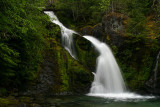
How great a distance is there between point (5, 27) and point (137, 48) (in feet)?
47.4

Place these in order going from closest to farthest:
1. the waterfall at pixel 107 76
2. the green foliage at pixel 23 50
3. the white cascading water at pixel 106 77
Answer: the green foliage at pixel 23 50 → the white cascading water at pixel 106 77 → the waterfall at pixel 107 76

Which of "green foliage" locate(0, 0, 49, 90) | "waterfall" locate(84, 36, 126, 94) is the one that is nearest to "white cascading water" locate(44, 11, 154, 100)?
"waterfall" locate(84, 36, 126, 94)

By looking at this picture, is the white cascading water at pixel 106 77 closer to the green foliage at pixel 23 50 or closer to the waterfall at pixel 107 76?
the waterfall at pixel 107 76

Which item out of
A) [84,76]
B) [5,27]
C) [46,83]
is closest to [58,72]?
[46,83]

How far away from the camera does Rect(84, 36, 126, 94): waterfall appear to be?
1468cm

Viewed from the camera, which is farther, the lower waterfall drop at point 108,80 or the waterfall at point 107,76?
the waterfall at point 107,76

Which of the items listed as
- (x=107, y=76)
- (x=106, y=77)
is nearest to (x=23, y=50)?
(x=106, y=77)

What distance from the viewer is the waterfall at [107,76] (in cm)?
1468

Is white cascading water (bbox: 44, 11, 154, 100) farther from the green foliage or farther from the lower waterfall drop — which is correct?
the green foliage

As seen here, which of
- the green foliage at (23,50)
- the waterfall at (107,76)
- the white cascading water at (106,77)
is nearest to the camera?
the green foliage at (23,50)

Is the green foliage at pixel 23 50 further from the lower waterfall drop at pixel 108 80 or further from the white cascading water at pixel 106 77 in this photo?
the lower waterfall drop at pixel 108 80

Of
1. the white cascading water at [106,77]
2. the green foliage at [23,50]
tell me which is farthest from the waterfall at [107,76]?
the green foliage at [23,50]

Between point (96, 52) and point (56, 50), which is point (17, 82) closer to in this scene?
point (56, 50)

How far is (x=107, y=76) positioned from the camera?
52.2 feet
